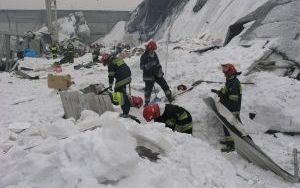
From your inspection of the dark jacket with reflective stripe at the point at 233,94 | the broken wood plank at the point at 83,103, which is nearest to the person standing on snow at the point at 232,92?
the dark jacket with reflective stripe at the point at 233,94

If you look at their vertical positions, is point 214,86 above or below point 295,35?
below

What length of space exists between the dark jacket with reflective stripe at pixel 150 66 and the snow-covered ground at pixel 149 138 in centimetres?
84

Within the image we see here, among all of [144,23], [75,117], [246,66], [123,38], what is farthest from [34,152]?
[123,38]

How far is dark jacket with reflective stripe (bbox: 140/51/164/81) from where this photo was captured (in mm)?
9092

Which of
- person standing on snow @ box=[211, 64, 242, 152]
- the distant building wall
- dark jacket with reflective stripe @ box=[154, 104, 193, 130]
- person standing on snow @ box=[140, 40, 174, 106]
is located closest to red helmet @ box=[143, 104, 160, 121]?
dark jacket with reflective stripe @ box=[154, 104, 193, 130]

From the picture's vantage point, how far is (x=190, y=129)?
7.02m

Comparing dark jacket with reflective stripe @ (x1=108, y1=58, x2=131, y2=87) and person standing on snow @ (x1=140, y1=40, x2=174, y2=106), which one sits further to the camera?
person standing on snow @ (x1=140, y1=40, x2=174, y2=106)

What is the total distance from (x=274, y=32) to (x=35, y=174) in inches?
401

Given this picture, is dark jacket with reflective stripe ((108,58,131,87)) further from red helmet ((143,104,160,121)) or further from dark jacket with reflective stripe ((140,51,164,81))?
red helmet ((143,104,160,121))

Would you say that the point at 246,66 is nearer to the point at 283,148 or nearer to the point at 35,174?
the point at 283,148

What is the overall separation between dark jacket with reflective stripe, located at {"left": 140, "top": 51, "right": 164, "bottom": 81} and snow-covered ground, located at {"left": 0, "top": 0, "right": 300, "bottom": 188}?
0.84 m

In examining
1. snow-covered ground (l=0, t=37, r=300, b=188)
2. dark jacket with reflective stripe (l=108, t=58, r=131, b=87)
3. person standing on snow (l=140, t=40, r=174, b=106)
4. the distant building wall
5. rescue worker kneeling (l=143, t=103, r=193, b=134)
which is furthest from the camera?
the distant building wall

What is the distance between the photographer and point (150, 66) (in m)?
9.08

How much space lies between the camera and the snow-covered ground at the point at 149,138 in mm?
4160
